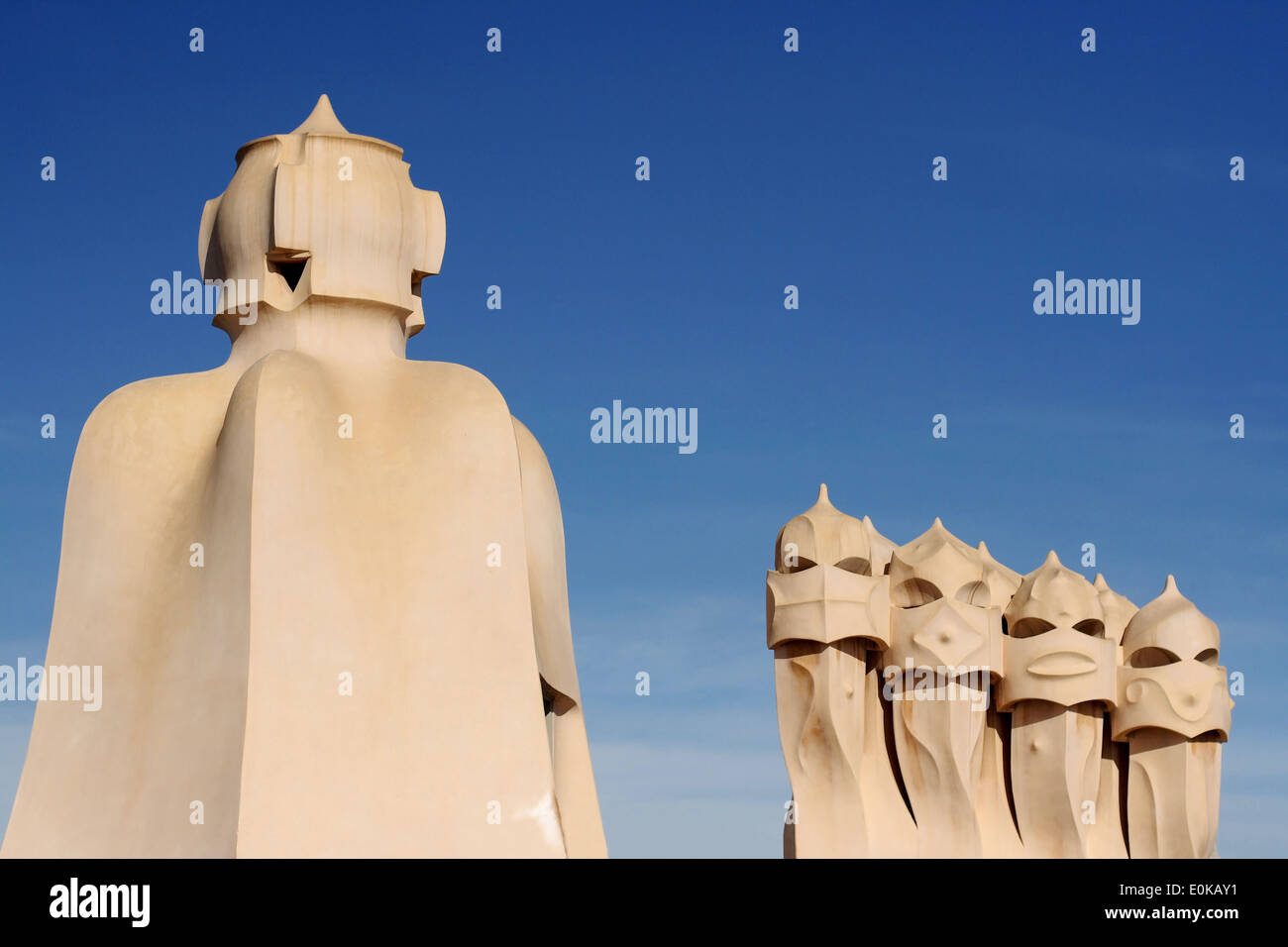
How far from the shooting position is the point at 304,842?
11.9 metres

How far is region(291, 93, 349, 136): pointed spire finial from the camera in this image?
47.1 ft

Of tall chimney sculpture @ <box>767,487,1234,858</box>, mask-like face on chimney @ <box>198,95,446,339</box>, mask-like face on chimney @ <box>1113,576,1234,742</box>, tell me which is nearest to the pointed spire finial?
mask-like face on chimney @ <box>198,95,446,339</box>

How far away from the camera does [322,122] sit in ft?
47.5

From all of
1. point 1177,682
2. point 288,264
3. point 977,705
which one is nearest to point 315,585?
point 288,264

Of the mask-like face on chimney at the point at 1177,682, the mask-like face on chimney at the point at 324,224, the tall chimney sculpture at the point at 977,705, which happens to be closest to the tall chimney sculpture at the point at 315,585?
the mask-like face on chimney at the point at 324,224

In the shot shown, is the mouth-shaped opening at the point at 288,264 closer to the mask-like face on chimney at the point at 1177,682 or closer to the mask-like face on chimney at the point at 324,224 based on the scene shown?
the mask-like face on chimney at the point at 324,224

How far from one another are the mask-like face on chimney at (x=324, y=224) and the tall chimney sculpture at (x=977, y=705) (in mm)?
4121

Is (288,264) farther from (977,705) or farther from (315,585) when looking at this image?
(977,705)

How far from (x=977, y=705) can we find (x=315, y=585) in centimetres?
615
